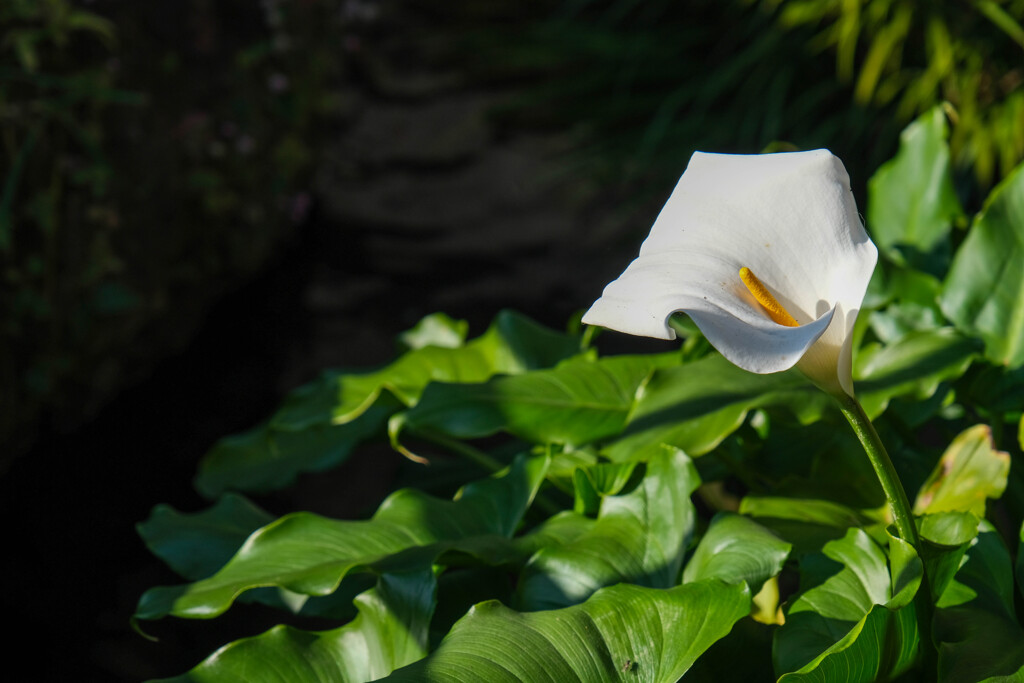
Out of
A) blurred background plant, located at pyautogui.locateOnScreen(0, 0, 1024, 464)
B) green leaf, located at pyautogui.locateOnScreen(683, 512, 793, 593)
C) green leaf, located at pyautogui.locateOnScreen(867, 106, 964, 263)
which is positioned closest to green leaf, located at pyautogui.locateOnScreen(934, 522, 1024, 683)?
green leaf, located at pyautogui.locateOnScreen(683, 512, 793, 593)

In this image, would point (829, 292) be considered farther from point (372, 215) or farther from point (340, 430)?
point (372, 215)

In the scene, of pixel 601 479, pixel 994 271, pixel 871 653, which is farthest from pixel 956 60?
pixel 871 653

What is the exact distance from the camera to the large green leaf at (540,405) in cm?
73

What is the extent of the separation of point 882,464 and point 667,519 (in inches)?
6.9

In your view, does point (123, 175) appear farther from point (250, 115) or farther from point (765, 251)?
point (765, 251)

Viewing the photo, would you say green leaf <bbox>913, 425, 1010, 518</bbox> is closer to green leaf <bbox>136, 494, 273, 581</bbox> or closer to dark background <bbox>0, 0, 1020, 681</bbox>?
dark background <bbox>0, 0, 1020, 681</bbox>

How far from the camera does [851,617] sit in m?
0.53

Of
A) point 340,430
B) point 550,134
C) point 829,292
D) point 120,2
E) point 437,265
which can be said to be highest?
point 120,2

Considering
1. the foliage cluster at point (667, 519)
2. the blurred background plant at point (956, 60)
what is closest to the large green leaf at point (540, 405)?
the foliage cluster at point (667, 519)

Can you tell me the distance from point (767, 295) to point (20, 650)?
1228 mm

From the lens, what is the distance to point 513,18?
3.38m

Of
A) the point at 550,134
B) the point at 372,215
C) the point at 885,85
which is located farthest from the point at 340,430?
the point at 550,134

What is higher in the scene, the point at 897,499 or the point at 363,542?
the point at 897,499

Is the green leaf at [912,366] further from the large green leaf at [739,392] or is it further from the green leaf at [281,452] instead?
the green leaf at [281,452]
